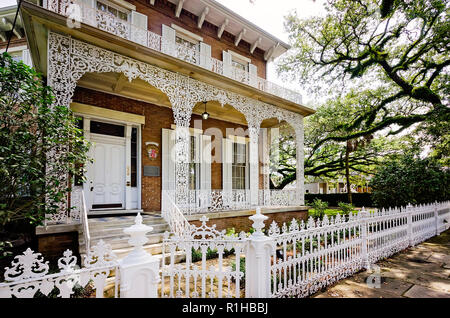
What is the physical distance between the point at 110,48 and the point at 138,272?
17.2 feet

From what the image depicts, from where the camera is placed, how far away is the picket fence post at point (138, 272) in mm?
1845

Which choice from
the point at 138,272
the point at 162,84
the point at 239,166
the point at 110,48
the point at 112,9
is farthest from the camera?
the point at 239,166

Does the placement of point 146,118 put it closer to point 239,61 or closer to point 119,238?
point 119,238

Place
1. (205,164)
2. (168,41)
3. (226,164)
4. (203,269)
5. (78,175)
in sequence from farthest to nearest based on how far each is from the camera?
(226,164), (205,164), (168,41), (78,175), (203,269)

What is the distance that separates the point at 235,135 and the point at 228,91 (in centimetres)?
293

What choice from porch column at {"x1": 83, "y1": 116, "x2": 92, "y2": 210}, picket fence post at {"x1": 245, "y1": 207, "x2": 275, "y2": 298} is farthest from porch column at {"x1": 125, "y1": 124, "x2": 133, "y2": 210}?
picket fence post at {"x1": 245, "y1": 207, "x2": 275, "y2": 298}

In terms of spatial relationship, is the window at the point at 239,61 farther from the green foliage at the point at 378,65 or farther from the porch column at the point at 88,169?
the porch column at the point at 88,169

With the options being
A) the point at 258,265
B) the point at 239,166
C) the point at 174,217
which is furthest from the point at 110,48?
the point at 239,166

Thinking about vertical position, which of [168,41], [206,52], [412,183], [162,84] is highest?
[206,52]

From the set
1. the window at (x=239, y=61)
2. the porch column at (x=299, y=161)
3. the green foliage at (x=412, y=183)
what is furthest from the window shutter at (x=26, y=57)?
the green foliage at (x=412, y=183)

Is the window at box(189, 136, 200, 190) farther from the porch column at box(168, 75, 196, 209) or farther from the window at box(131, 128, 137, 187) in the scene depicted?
the porch column at box(168, 75, 196, 209)

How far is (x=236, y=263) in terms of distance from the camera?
283cm

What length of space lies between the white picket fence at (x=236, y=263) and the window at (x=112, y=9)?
7.07 m

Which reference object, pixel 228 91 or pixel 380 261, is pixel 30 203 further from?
pixel 380 261
